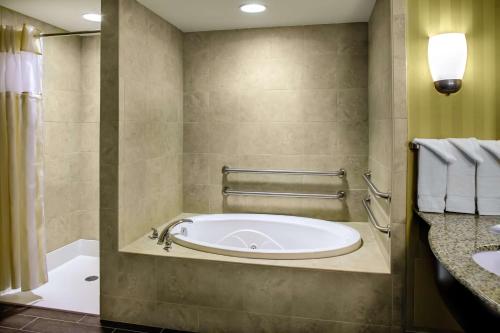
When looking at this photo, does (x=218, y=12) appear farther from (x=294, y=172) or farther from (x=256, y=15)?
(x=294, y=172)

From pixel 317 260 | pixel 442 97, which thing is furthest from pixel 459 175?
pixel 317 260

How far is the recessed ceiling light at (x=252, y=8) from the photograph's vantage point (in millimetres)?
2613

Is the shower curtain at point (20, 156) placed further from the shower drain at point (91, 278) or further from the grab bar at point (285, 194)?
the grab bar at point (285, 194)

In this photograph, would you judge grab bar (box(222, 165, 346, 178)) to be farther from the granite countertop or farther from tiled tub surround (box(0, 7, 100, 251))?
tiled tub surround (box(0, 7, 100, 251))

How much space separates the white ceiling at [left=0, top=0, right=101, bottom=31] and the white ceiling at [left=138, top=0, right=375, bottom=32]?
471 mm

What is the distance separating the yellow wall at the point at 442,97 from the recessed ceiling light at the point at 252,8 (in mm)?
1071

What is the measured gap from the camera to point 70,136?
135 inches

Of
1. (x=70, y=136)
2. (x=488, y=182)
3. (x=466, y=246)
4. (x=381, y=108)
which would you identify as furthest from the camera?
(x=70, y=136)

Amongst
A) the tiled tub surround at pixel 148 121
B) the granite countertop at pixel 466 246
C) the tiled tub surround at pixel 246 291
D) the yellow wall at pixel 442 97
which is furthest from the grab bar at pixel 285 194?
the granite countertop at pixel 466 246

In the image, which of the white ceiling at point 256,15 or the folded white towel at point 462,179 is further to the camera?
the white ceiling at point 256,15

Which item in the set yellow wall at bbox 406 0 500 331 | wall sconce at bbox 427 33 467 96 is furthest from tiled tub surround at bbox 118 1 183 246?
wall sconce at bbox 427 33 467 96

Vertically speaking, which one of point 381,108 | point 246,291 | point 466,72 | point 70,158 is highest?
point 466,72

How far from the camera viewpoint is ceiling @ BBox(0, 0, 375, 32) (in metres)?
2.58

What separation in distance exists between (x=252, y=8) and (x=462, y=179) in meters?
1.81
